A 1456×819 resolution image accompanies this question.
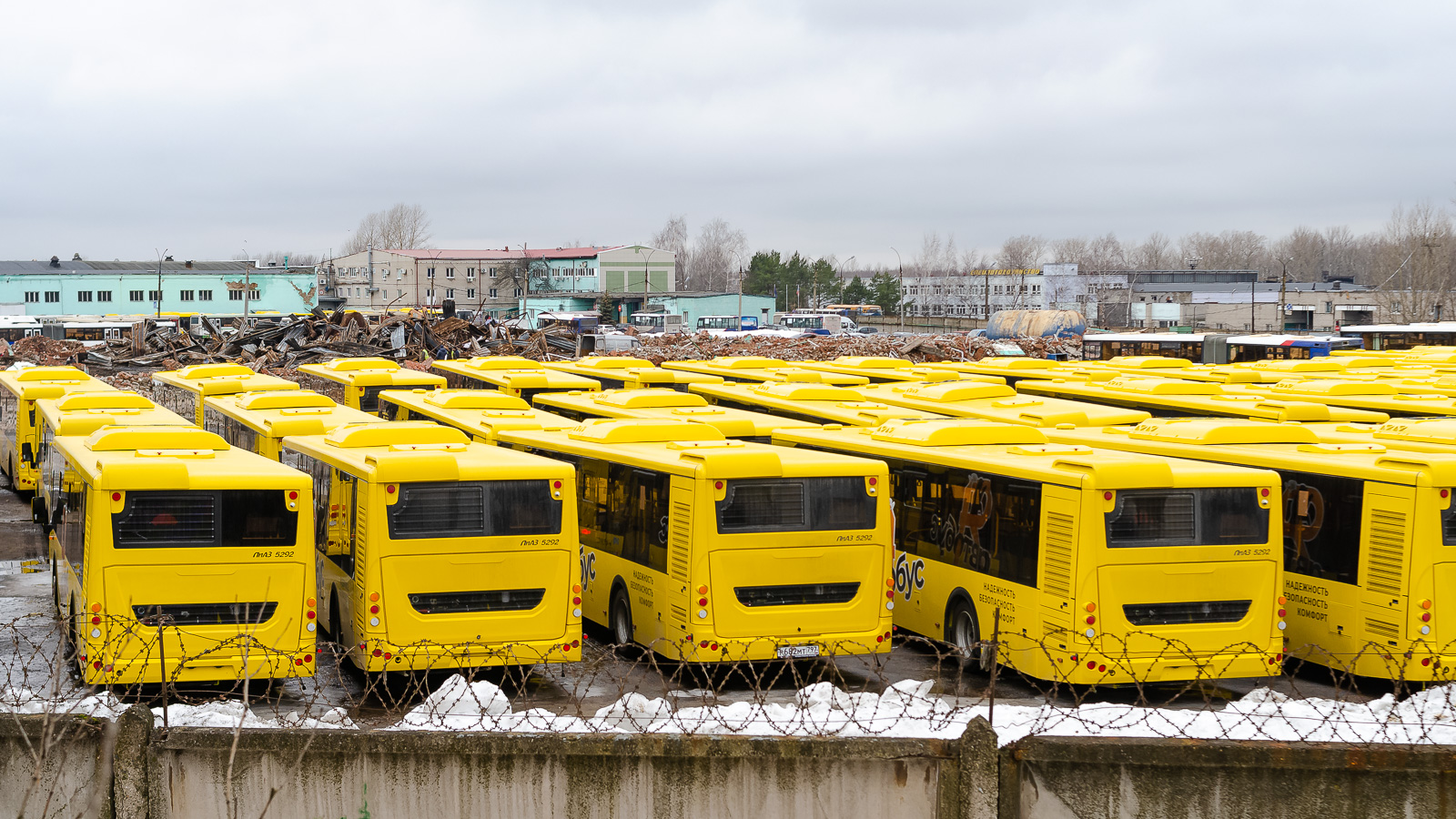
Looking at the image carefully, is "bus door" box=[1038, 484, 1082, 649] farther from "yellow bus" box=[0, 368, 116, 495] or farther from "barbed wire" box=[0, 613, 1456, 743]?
"yellow bus" box=[0, 368, 116, 495]

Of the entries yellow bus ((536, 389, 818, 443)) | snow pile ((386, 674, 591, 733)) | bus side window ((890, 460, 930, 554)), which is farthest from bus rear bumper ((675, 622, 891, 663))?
yellow bus ((536, 389, 818, 443))

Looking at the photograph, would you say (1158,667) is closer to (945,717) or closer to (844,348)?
(945,717)

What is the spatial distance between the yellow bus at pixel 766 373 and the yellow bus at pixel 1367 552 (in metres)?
14.5

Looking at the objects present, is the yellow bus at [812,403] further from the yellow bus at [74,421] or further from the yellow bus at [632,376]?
the yellow bus at [74,421]

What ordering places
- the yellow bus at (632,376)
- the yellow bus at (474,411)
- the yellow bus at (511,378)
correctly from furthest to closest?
the yellow bus at (632,376) < the yellow bus at (511,378) < the yellow bus at (474,411)

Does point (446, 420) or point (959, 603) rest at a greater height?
point (446, 420)

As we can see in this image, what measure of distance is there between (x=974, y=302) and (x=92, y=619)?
147709mm

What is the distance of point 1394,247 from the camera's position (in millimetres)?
119812

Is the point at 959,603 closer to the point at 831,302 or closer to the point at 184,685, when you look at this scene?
the point at 184,685

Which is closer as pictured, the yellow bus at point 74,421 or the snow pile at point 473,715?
the snow pile at point 473,715

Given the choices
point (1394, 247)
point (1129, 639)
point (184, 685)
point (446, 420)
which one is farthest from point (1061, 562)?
point (1394, 247)

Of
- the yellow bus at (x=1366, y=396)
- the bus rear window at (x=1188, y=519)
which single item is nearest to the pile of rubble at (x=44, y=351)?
the yellow bus at (x=1366, y=396)

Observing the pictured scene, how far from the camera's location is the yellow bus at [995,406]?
20.9 meters

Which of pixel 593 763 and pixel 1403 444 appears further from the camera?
pixel 1403 444
